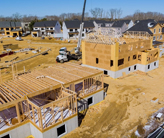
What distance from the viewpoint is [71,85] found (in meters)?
18.3

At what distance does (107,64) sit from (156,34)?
87.9 ft

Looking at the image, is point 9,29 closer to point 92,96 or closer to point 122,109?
point 92,96

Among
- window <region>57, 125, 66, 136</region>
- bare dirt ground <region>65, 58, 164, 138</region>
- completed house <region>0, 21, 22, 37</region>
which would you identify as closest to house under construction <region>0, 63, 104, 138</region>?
window <region>57, 125, 66, 136</region>

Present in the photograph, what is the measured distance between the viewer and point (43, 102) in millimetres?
18531

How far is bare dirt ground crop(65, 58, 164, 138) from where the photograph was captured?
1560cm

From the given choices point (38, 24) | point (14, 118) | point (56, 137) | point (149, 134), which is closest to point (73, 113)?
point (56, 137)

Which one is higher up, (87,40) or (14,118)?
(87,40)

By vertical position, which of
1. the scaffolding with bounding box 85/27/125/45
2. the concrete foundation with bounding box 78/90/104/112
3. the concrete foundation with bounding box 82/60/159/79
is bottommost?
the concrete foundation with bounding box 78/90/104/112

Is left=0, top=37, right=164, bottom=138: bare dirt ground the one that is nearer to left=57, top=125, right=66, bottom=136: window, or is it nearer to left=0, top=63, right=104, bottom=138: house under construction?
left=57, top=125, right=66, bottom=136: window

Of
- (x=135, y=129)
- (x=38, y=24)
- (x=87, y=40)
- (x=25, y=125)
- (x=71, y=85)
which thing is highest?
(x=38, y=24)

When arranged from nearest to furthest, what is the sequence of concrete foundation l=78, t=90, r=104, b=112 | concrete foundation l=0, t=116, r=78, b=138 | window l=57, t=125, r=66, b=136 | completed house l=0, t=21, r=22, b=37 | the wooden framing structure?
concrete foundation l=0, t=116, r=78, b=138 < the wooden framing structure < window l=57, t=125, r=66, b=136 < concrete foundation l=78, t=90, r=104, b=112 < completed house l=0, t=21, r=22, b=37

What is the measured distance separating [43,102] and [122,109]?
9.06 m

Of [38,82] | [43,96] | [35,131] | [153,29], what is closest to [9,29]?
[153,29]

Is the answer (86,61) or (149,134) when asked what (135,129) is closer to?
(149,134)
